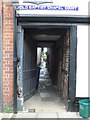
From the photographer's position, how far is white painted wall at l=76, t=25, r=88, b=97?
5.37 m

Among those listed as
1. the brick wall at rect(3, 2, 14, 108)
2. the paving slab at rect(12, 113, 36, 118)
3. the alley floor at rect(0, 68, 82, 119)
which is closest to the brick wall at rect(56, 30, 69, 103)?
the alley floor at rect(0, 68, 82, 119)

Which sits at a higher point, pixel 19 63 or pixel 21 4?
pixel 21 4

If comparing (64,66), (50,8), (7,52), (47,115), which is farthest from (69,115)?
(50,8)

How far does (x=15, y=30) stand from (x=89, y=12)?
225 cm

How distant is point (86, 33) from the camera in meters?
5.35

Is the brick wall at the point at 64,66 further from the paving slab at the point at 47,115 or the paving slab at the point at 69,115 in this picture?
the paving slab at the point at 47,115

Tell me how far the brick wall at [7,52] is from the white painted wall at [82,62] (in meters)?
2.03

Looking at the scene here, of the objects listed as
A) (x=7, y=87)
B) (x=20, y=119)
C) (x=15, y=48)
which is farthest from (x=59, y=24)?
(x=20, y=119)

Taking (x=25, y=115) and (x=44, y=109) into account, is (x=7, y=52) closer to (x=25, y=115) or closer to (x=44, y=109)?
(x=25, y=115)

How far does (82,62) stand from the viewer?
A: 540cm

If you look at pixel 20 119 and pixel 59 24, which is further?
pixel 59 24

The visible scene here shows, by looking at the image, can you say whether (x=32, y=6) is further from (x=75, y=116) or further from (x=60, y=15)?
(x=75, y=116)

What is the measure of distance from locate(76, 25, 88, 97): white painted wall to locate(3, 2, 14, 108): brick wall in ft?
6.66

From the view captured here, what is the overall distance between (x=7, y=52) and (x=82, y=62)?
7.51 feet
